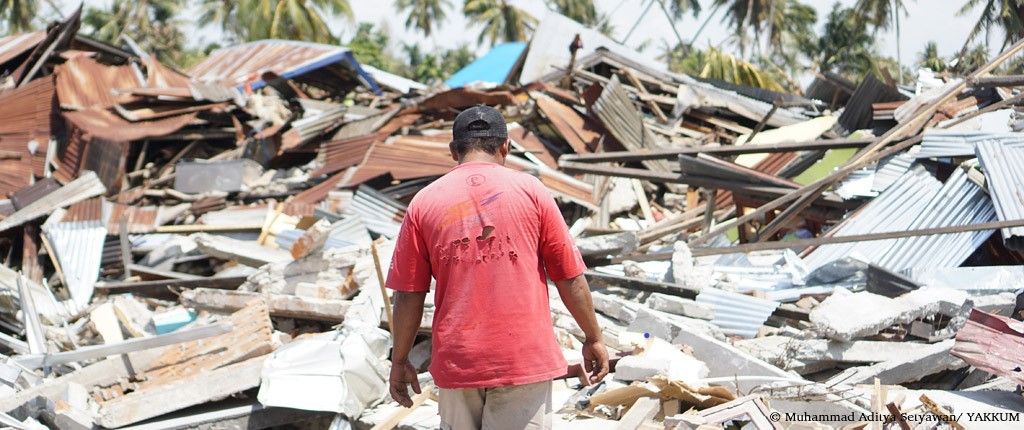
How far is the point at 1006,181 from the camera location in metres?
6.05

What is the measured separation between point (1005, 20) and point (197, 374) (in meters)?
16.2

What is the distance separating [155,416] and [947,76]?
8659 mm

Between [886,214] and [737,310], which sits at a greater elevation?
[886,214]

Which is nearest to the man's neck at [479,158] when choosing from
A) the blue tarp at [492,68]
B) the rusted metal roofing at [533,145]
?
the rusted metal roofing at [533,145]

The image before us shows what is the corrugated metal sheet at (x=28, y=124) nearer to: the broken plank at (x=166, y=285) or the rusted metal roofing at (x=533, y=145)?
the broken plank at (x=166, y=285)

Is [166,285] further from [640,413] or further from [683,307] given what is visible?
→ [640,413]

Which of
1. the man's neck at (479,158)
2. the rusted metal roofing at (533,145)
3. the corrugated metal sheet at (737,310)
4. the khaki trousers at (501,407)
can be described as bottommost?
the rusted metal roofing at (533,145)

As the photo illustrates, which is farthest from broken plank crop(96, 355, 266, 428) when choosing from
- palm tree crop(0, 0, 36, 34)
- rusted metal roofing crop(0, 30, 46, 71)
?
palm tree crop(0, 0, 36, 34)

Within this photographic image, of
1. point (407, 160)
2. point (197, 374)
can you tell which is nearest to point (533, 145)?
point (407, 160)

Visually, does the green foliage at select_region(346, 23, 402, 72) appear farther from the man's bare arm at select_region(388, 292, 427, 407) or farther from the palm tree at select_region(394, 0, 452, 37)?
the man's bare arm at select_region(388, 292, 427, 407)

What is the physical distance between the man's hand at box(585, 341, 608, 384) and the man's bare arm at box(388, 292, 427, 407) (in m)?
0.54

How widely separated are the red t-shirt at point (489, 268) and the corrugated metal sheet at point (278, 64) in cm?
1068

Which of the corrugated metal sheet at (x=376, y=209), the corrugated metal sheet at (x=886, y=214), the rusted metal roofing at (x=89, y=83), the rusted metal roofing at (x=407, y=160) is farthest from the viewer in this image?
the rusted metal roofing at (x=89, y=83)

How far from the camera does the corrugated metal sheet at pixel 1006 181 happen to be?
5.67 m
